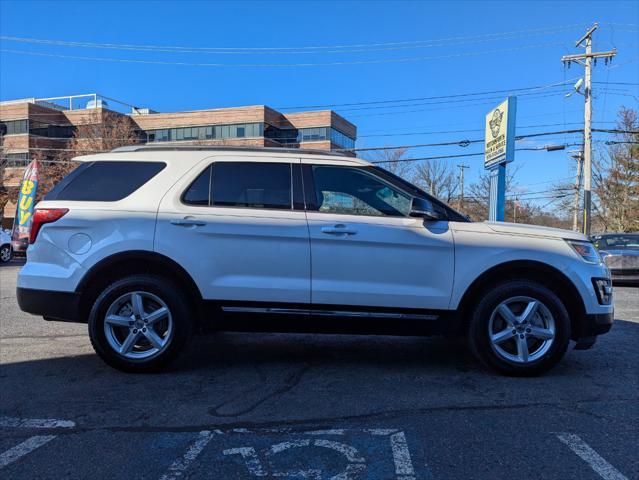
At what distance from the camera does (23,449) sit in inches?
123

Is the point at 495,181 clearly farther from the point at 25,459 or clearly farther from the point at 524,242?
the point at 25,459

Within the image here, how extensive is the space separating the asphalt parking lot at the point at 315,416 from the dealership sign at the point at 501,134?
8646 millimetres

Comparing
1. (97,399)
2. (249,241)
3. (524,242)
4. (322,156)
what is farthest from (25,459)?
(524,242)

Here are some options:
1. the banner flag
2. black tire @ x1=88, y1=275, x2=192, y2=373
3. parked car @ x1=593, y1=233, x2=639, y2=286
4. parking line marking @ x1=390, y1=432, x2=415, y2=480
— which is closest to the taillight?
black tire @ x1=88, y1=275, x2=192, y2=373

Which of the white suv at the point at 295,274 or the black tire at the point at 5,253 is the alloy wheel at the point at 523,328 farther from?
the black tire at the point at 5,253

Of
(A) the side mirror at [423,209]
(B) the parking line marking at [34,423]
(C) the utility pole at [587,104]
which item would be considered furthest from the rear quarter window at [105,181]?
(C) the utility pole at [587,104]

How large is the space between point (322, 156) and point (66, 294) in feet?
8.56

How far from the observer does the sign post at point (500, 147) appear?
13.3 metres

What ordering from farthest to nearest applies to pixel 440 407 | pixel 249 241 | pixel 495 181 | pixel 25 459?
pixel 495 181
pixel 249 241
pixel 440 407
pixel 25 459

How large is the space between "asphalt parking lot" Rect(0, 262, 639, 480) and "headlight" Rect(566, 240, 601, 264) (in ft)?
3.56

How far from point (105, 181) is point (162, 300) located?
124 cm

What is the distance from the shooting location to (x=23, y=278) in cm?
460

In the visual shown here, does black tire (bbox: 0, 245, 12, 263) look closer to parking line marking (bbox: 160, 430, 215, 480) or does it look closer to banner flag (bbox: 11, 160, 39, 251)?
banner flag (bbox: 11, 160, 39, 251)

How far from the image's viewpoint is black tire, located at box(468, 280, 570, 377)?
4516 millimetres
